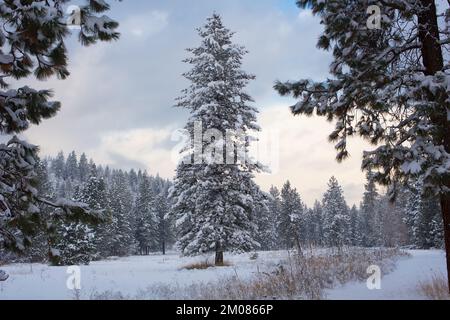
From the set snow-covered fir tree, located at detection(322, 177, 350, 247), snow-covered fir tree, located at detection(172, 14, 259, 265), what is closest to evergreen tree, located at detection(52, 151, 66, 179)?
snow-covered fir tree, located at detection(322, 177, 350, 247)

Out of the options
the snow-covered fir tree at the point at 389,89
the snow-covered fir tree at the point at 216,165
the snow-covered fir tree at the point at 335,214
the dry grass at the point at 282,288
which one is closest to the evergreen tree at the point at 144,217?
the snow-covered fir tree at the point at 335,214

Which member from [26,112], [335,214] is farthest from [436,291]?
[335,214]

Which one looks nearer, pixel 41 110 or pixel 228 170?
pixel 41 110

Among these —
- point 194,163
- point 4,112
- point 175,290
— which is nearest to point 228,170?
point 194,163

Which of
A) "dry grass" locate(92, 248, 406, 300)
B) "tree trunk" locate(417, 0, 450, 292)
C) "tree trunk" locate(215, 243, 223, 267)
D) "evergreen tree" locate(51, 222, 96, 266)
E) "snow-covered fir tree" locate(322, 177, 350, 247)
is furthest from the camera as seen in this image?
"snow-covered fir tree" locate(322, 177, 350, 247)

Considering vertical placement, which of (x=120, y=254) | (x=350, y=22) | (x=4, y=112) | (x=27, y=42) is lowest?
(x=120, y=254)

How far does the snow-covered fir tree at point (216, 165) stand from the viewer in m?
19.7

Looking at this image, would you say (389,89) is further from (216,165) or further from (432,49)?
(216,165)

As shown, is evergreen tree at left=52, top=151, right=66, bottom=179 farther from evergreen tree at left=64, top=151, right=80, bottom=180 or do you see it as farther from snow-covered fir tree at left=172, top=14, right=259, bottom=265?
snow-covered fir tree at left=172, top=14, right=259, bottom=265

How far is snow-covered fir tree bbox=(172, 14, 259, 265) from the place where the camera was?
19.7 meters

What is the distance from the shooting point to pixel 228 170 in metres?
20.4

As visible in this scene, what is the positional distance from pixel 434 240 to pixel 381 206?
28916 mm
